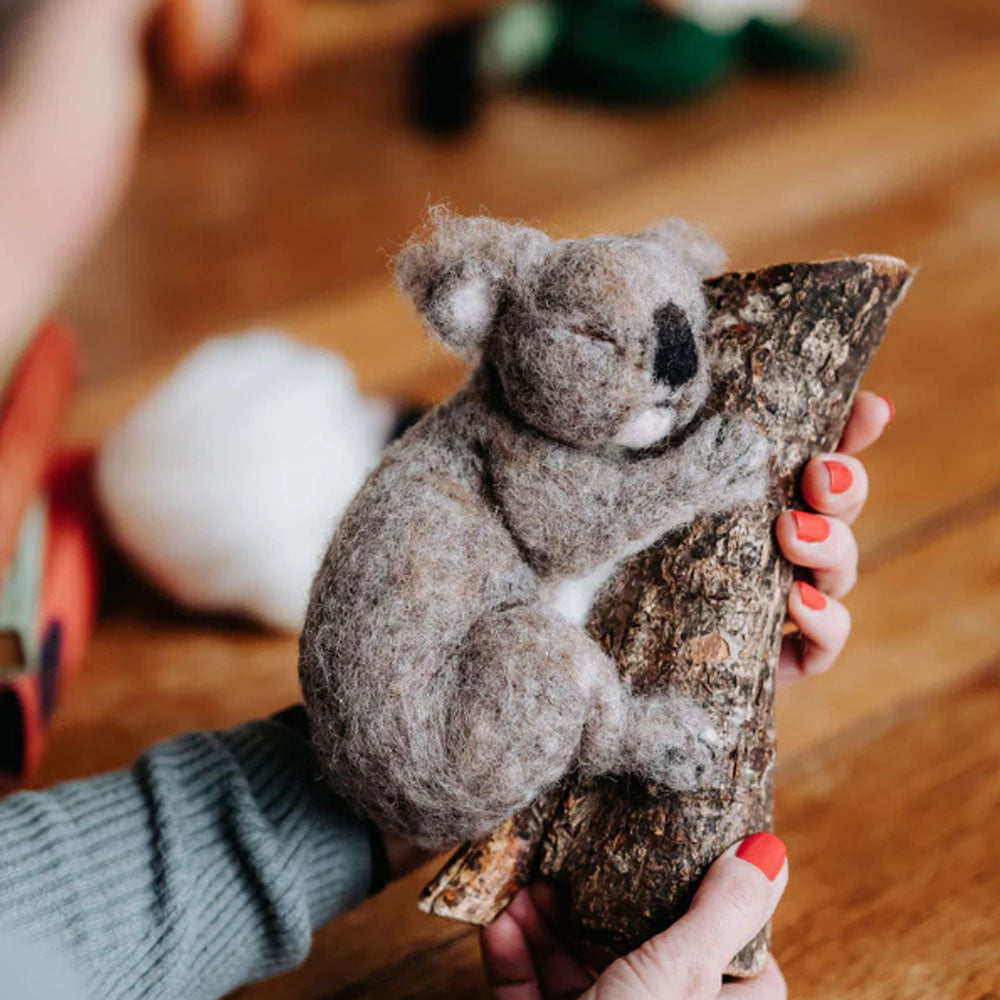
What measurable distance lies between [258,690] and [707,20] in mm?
1271

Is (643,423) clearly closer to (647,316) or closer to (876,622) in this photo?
(647,316)

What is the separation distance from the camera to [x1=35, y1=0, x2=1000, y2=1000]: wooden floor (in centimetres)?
76

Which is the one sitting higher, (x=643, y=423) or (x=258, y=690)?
(x=643, y=423)

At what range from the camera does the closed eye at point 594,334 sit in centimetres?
48

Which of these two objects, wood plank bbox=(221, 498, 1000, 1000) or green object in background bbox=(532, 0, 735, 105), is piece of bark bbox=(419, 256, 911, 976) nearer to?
wood plank bbox=(221, 498, 1000, 1000)

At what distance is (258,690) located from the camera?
95 centimetres

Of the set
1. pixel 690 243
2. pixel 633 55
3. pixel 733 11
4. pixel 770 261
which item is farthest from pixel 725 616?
pixel 733 11

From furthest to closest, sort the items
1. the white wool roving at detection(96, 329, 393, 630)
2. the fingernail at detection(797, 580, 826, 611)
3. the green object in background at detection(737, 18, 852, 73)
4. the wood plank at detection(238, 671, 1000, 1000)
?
the green object in background at detection(737, 18, 852, 73), the white wool roving at detection(96, 329, 393, 630), the wood plank at detection(238, 671, 1000, 1000), the fingernail at detection(797, 580, 826, 611)

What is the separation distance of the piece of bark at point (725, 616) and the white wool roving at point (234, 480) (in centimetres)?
43

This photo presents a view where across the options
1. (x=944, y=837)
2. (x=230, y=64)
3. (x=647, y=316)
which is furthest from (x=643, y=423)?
(x=230, y=64)

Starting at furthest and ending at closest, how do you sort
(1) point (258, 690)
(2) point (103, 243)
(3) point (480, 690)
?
(2) point (103, 243), (1) point (258, 690), (3) point (480, 690)

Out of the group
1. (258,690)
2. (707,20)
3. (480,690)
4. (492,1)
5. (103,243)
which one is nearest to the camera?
(480,690)

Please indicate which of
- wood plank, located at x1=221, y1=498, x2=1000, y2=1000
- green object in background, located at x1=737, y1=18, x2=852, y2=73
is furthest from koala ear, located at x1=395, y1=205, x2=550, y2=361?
green object in background, located at x1=737, y1=18, x2=852, y2=73

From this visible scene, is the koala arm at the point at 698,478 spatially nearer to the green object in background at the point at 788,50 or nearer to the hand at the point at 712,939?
the hand at the point at 712,939
